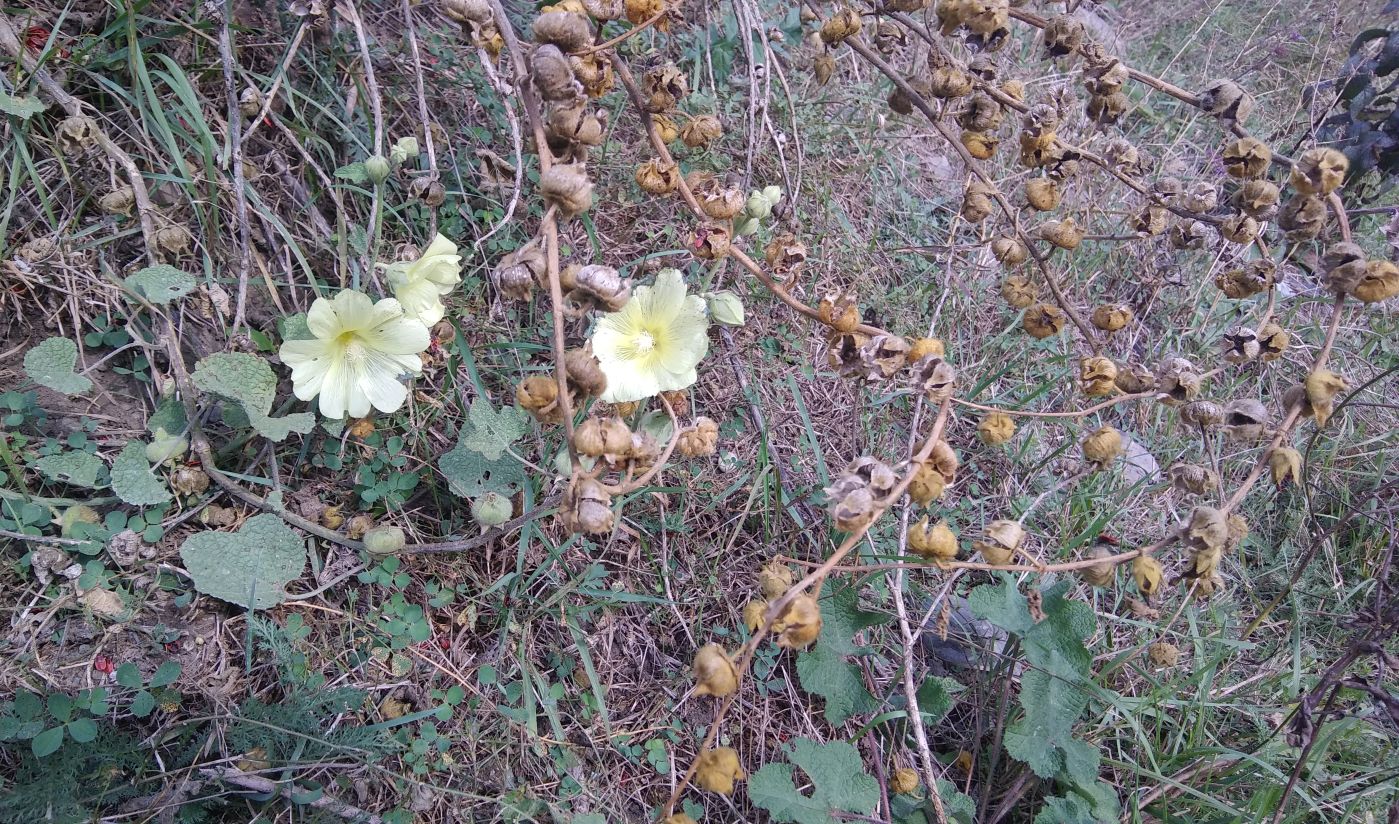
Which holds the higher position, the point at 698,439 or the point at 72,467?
the point at 698,439

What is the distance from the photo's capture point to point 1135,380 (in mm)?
1479

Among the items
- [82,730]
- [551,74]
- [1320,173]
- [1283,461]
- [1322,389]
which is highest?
[1320,173]

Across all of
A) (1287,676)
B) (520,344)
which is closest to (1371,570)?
(1287,676)

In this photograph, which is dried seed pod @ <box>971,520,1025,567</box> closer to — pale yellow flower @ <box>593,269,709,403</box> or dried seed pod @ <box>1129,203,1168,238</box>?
pale yellow flower @ <box>593,269,709,403</box>

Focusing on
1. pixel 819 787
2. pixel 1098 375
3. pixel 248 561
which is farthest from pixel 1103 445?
pixel 248 561

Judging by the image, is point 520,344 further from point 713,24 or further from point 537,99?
point 713,24

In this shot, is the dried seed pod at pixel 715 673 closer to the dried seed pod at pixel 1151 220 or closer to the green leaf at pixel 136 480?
the green leaf at pixel 136 480

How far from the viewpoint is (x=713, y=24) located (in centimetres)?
292

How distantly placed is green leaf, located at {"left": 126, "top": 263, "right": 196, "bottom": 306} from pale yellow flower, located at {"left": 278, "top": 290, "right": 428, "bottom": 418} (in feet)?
0.84

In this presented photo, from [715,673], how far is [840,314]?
0.63m

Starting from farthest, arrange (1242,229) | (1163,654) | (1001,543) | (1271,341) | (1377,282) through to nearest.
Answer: (1163,654) < (1242,229) < (1271,341) < (1377,282) < (1001,543)

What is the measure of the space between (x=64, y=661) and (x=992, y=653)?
179 cm

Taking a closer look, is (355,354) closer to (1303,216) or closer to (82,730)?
(82,730)

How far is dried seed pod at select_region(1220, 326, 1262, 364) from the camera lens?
1.53m
